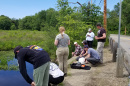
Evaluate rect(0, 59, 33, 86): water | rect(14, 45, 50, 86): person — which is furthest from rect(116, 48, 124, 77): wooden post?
rect(0, 59, 33, 86): water

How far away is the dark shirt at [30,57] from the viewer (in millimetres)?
2816

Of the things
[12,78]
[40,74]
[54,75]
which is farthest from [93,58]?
[12,78]

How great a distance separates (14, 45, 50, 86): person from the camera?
2824mm

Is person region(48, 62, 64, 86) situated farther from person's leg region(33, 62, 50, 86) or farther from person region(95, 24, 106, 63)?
person region(95, 24, 106, 63)

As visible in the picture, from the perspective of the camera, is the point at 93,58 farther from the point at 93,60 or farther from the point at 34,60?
the point at 34,60

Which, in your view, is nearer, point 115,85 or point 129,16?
point 115,85

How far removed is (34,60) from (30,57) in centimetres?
9

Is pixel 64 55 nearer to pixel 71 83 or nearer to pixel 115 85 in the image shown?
pixel 71 83

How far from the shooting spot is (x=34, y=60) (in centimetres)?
288

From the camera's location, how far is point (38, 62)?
2.89 m

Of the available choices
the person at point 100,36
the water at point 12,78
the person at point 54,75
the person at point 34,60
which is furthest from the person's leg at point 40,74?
the water at point 12,78

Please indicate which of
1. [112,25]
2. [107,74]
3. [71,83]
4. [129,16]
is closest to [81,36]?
[107,74]

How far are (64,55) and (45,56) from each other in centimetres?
231

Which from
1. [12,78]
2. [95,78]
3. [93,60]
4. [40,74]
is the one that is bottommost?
[12,78]
